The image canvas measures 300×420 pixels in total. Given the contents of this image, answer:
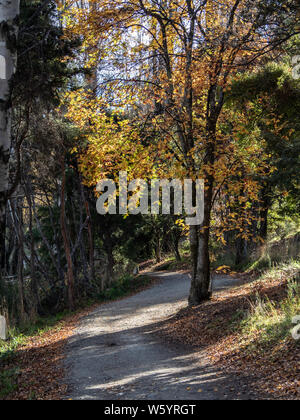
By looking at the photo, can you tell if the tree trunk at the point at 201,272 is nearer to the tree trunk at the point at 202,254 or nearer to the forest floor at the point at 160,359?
the tree trunk at the point at 202,254

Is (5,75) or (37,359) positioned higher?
(5,75)

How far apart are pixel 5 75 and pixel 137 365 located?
4.64 meters

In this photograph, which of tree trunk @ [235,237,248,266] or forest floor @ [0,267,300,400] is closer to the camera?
forest floor @ [0,267,300,400]

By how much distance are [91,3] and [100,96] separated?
1.92m

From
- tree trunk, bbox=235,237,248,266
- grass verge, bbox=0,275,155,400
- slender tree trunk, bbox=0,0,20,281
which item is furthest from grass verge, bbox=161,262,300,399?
tree trunk, bbox=235,237,248,266

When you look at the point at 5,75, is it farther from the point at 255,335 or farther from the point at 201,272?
the point at 201,272

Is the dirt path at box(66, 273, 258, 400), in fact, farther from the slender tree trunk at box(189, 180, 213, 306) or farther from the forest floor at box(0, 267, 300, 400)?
the slender tree trunk at box(189, 180, 213, 306)

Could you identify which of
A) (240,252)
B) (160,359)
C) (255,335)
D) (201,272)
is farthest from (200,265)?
(240,252)

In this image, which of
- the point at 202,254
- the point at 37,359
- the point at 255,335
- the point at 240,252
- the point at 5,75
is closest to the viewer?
the point at 5,75

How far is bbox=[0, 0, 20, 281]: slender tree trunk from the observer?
579cm

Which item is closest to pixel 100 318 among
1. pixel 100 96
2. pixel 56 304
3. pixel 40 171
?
pixel 56 304

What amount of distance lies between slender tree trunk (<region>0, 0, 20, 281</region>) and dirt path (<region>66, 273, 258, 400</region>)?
2551 millimetres

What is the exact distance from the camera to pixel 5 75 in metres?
5.82

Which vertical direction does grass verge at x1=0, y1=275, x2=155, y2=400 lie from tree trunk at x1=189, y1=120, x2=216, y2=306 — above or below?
below
